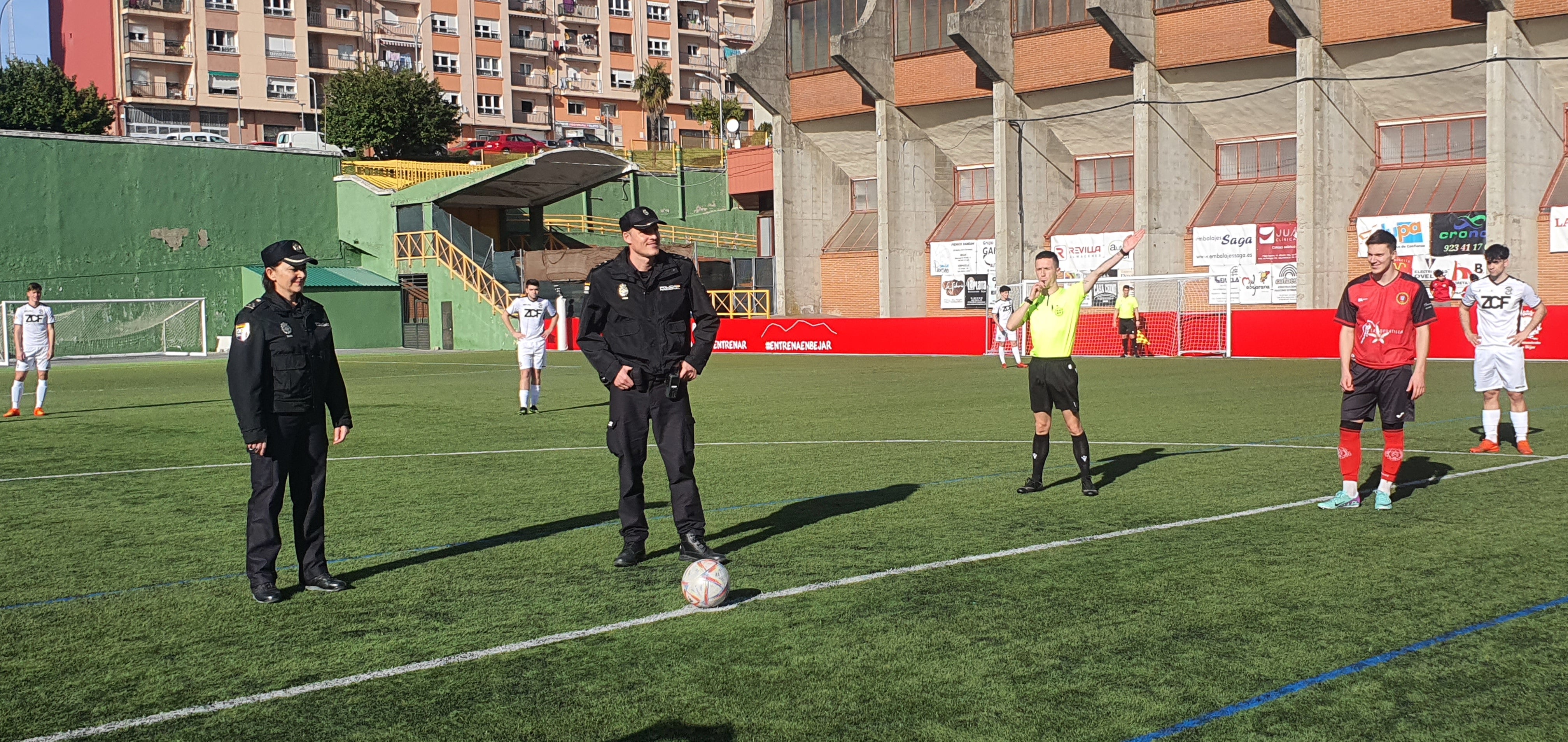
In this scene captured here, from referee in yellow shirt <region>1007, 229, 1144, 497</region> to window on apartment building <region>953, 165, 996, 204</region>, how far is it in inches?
1729

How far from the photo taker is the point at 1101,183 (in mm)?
50312

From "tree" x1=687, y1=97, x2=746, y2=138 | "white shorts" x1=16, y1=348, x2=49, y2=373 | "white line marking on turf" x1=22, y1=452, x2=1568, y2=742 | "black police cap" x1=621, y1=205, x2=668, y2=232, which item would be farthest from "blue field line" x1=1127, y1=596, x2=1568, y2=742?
"tree" x1=687, y1=97, x2=746, y2=138

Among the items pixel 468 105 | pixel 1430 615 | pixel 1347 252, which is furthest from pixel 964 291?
pixel 468 105

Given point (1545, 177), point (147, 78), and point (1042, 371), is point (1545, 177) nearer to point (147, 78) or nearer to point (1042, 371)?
point (1042, 371)

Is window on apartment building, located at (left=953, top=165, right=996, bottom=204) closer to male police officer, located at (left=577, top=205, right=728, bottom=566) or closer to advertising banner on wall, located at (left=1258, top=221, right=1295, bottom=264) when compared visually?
advertising banner on wall, located at (left=1258, top=221, right=1295, bottom=264)

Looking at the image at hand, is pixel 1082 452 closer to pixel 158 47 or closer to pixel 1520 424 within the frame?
pixel 1520 424

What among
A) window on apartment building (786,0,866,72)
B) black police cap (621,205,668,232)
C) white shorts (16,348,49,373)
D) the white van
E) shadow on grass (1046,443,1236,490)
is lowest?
shadow on grass (1046,443,1236,490)

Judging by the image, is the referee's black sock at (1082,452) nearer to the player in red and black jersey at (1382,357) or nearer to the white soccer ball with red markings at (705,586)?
the player in red and black jersey at (1382,357)

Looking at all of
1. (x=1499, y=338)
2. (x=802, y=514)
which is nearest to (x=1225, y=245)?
(x=1499, y=338)

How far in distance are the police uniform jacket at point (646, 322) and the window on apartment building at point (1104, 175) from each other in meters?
43.9

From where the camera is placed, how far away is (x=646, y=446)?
7.88m

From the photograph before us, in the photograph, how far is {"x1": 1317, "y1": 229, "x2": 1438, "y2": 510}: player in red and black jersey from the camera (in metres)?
9.15

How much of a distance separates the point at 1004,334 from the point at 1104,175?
20869mm

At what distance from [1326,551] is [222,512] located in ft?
25.5
